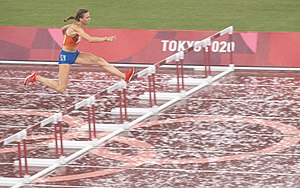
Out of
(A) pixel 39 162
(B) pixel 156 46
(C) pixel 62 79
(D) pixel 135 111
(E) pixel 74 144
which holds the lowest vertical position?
(A) pixel 39 162

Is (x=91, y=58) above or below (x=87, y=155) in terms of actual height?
above

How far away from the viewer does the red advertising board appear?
73.4 ft

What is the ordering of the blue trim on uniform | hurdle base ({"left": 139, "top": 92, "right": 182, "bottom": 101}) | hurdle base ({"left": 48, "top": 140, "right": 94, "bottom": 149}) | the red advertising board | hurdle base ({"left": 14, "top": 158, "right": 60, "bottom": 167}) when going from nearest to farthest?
hurdle base ({"left": 14, "top": 158, "right": 60, "bottom": 167}) → hurdle base ({"left": 48, "top": 140, "right": 94, "bottom": 149}) → the blue trim on uniform → hurdle base ({"left": 139, "top": 92, "right": 182, "bottom": 101}) → the red advertising board

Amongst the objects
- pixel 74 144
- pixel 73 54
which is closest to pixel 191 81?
pixel 73 54

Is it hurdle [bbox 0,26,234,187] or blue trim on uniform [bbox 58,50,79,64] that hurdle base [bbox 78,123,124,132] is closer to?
hurdle [bbox 0,26,234,187]

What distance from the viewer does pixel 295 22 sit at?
990 inches

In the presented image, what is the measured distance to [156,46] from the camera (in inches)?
909

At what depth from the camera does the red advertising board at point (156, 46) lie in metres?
22.4

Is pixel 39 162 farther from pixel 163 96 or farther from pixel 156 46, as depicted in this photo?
pixel 156 46

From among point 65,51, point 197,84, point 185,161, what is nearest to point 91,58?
point 65,51

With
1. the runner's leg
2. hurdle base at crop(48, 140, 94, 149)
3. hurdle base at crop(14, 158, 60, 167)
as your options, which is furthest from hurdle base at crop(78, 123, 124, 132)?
hurdle base at crop(14, 158, 60, 167)

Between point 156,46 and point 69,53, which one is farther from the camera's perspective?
point 156,46

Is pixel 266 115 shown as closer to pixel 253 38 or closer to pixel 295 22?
pixel 253 38

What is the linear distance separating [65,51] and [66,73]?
0.38 m
